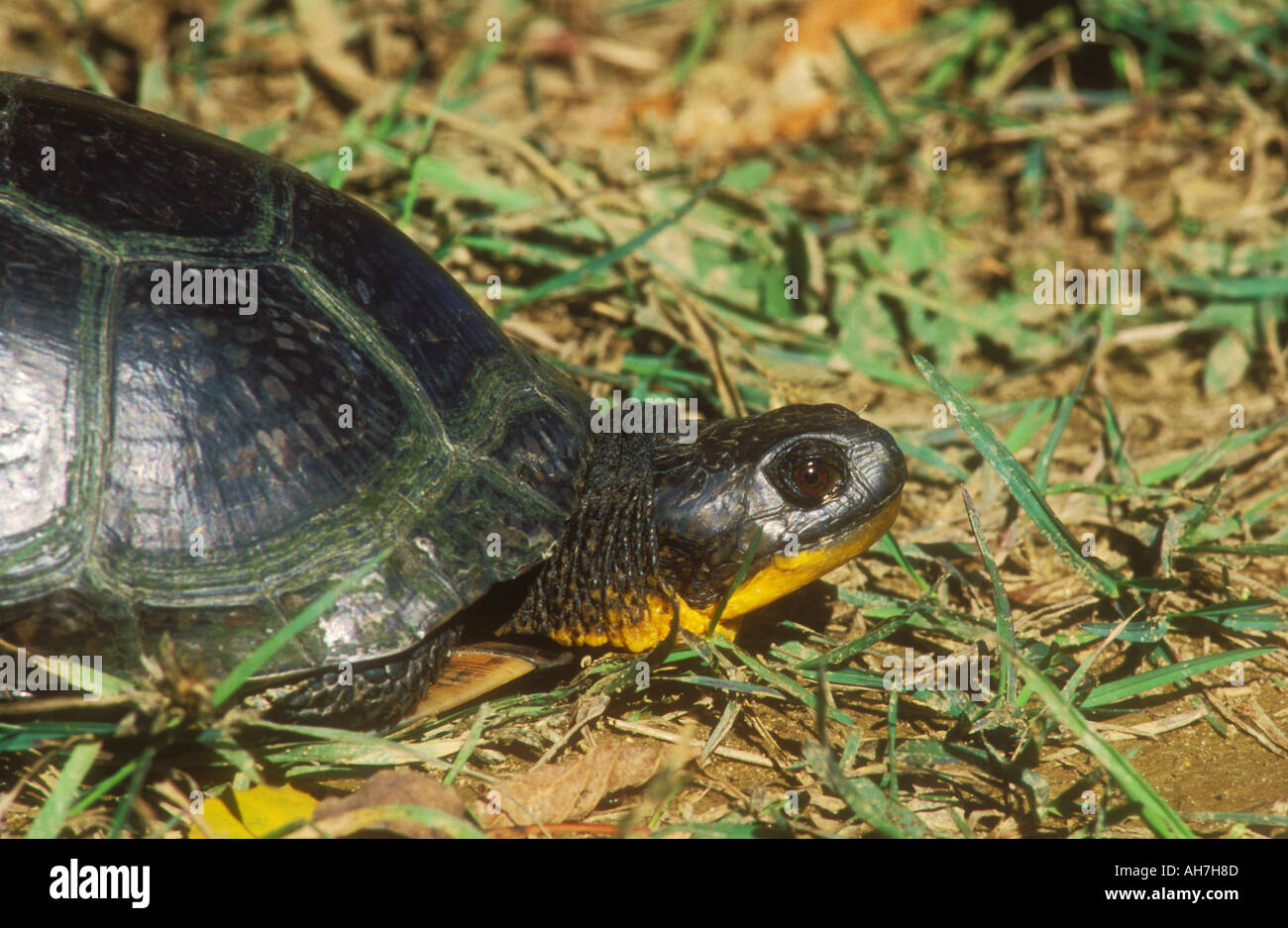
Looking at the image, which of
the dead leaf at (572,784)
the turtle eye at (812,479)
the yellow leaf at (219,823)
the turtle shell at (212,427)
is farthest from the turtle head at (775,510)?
the yellow leaf at (219,823)

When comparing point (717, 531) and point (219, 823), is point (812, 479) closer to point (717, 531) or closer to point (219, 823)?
point (717, 531)

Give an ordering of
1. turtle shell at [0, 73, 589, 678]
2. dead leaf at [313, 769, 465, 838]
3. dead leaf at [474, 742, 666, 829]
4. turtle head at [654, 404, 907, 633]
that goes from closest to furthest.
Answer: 1. dead leaf at [313, 769, 465, 838]
2. turtle shell at [0, 73, 589, 678]
3. dead leaf at [474, 742, 666, 829]
4. turtle head at [654, 404, 907, 633]

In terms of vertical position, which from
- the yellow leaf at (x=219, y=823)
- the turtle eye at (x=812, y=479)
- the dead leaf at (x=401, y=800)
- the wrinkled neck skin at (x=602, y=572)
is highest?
the turtle eye at (x=812, y=479)

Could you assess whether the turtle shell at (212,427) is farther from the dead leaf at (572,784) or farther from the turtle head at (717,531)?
the dead leaf at (572,784)

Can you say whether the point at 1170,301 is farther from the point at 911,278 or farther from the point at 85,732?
the point at 85,732

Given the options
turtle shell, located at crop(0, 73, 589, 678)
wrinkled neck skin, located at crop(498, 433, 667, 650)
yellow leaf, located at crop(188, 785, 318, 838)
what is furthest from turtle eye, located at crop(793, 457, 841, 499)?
yellow leaf, located at crop(188, 785, 318, 838)

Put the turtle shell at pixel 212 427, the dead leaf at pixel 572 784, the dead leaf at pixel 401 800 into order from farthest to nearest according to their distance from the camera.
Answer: the dead leaf at pixel 572 784
the turtle shell at pixel 212 427
the dead leaf at pixel 401 800

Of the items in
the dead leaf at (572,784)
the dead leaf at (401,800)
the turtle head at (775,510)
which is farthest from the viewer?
the turtle head at (775,510)

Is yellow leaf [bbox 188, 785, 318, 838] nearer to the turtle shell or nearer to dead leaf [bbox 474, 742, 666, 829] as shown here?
the turtle shell
